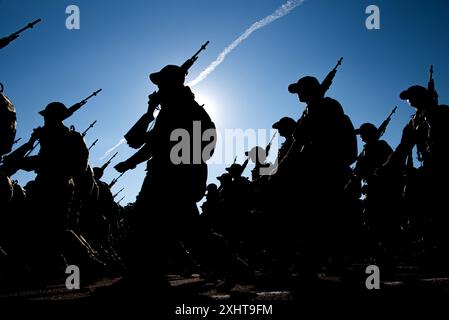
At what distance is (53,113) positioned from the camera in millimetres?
5691

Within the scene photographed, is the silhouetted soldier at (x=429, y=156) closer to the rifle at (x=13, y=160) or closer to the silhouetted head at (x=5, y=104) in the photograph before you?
the silhouetted head at (x=5, y=104)

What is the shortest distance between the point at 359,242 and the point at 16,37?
725cm

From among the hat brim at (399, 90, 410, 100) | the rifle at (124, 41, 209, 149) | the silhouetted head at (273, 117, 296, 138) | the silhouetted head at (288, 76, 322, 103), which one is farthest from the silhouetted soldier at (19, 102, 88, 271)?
the hat brim at (399, 90, 410, 100)

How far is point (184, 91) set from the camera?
365 centimetres

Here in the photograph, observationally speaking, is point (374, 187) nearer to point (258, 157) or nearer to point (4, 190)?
point (258, 157)

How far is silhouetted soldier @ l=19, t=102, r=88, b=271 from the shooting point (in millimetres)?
5332

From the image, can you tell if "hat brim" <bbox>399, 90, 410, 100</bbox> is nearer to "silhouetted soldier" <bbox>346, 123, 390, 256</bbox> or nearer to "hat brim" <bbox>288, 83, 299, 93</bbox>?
"silhouetted soldier" <bbox>346, 123, 390, 256</bbox>

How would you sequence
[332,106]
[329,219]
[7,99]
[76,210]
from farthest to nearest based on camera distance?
[76,210] < [332,106] < [329,219] < [7,99]

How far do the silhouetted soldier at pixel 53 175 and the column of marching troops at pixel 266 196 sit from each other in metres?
0.02

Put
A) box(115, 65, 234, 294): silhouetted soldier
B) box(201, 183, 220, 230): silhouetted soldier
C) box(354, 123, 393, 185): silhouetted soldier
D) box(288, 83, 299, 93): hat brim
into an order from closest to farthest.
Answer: box(115, 65, 234, 294): silhouetted soldier < box(288, 83, 299, 93): hat brim < box(354, 123, 393, 185): silhouetted soldier < box(201, 183, 220, 230): silhouetted soldier

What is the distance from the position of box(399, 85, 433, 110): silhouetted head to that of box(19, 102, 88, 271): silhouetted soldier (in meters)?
5.81

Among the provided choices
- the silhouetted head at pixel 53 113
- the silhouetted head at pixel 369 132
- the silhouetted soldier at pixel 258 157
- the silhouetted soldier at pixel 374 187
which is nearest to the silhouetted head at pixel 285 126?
the silhouetted soldier at pixel 374 187

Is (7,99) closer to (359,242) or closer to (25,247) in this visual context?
(25,247)
